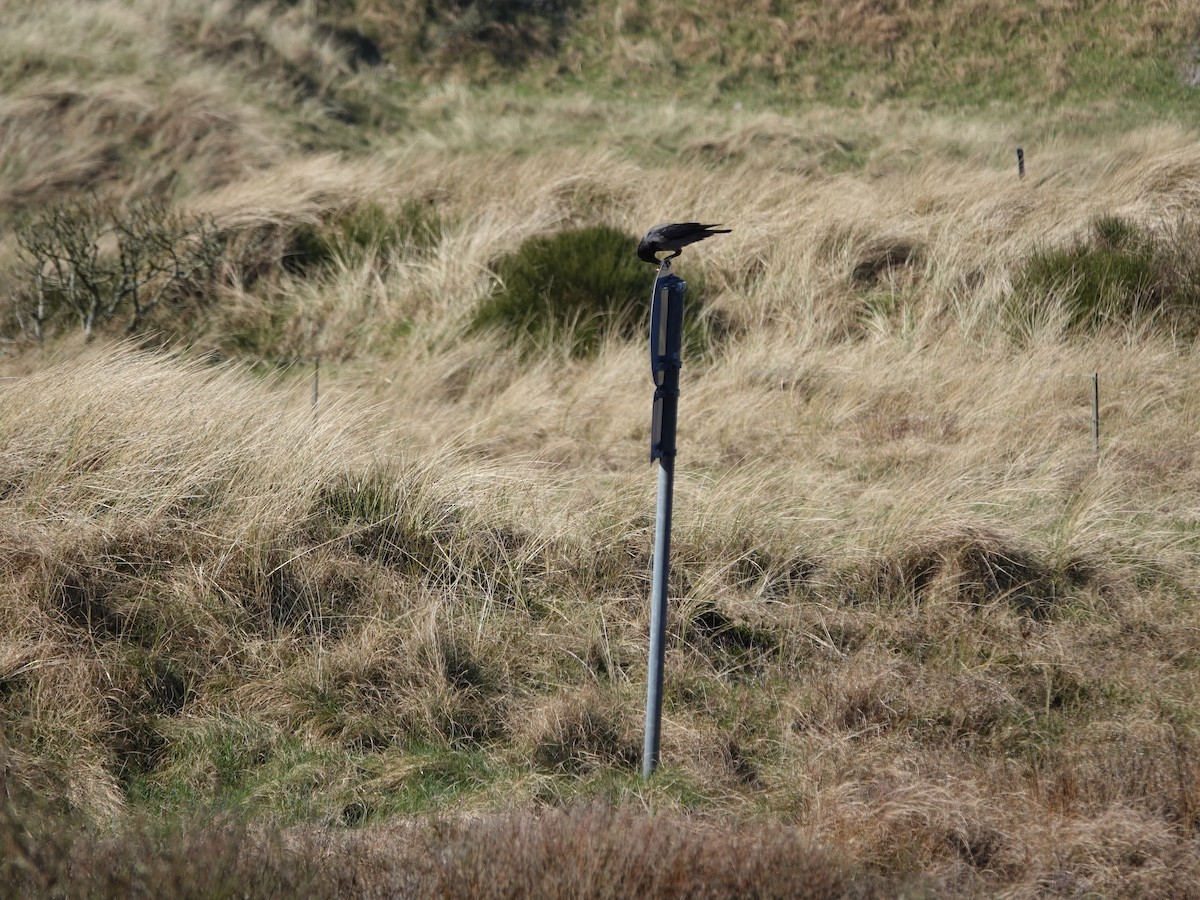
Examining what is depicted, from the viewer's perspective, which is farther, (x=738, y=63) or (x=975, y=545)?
(x=738, y=63)

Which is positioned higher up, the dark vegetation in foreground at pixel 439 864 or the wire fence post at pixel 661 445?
the wire fence post at pixel 661 445

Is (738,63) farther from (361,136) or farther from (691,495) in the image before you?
(691,495)

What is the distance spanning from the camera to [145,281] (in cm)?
1105

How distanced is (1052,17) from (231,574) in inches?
Answer: 887

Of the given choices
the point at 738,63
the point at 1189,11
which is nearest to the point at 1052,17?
the point at 1189,11

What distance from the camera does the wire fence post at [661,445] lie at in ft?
12.7

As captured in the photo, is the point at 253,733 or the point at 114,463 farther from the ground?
the point at 114,463

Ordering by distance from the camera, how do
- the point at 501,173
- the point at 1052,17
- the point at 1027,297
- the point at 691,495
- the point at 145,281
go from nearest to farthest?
the point at 691,495 < the point at 1027,297 < the point at 145,281 < the point at 501,173 < the point at 1052,17

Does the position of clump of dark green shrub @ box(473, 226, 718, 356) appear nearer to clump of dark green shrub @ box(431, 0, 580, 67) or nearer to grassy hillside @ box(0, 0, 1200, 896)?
grassy hillside @ box(0, 0, 1200, 896)

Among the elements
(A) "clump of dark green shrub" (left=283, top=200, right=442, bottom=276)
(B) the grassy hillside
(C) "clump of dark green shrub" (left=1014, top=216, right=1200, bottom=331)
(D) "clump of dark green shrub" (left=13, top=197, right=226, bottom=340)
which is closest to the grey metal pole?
(B) the grassy hillside

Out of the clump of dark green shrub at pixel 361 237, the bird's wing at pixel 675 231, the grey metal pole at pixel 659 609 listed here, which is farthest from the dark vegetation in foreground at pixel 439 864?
the clump of dark green shrub at pixel 361 237

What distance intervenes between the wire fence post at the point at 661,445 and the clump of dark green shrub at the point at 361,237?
8684mm

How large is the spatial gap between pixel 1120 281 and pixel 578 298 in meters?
4.59

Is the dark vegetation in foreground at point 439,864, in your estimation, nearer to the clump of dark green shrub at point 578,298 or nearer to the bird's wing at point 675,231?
the bird's wing at point 675,231
